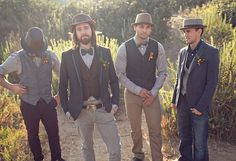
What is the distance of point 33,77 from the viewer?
422 cm

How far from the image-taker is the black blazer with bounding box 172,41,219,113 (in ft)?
12.7

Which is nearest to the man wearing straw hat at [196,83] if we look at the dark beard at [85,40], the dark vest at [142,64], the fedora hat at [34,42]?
the dark vest at [142,64]

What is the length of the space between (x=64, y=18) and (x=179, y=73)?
20.8 ft

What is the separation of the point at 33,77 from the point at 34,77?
11mm

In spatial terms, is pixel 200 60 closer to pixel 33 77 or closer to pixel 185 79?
pixel 185 79

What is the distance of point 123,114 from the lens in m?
6.40

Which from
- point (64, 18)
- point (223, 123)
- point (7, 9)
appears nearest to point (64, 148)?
point (223, 123)

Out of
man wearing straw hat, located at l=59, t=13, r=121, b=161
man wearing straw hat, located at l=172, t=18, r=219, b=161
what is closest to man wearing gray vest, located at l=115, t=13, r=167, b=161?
man wearing straw hat, located at l=172, t=18, r=219, b=161

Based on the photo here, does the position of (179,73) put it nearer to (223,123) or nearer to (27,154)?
(223,123)

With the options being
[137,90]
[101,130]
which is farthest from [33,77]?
[137,90]

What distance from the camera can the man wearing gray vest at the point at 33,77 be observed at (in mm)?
4172

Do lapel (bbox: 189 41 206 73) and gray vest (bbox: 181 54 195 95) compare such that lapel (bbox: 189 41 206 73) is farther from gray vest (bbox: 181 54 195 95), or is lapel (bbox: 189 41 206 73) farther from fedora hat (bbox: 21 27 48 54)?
fedora hat (bbox: 21 27 48 54)

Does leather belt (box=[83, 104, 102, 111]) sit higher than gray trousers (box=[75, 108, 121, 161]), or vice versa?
leather belt (box=[83, 104, 102, 111])

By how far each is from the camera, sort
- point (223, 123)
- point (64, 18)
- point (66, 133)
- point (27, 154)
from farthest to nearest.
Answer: point (64, 18), point (66, 133), point (223, 123), point (27, 154)
